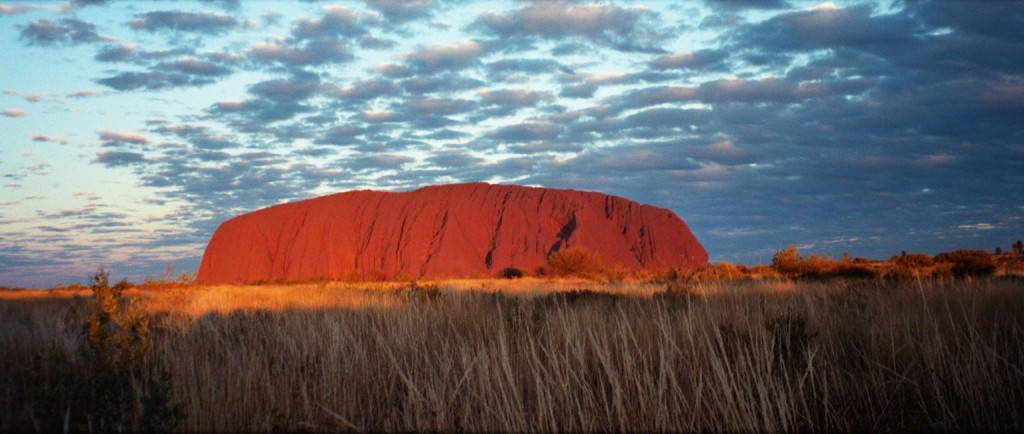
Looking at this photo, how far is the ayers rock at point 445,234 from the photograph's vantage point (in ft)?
150

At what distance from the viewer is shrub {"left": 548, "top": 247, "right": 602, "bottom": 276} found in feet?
99.2

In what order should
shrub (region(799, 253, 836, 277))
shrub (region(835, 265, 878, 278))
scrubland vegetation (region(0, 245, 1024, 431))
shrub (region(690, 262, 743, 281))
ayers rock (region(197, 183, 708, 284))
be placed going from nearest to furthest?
scrubland vegetation (region(0, 245, 1024, 431))
shrub (region(690, 262, 743, 281))
shrub (region(835, 265, 878, 278))
shrub (region(799, 253, 836, 277))
ayers rock (region(197, 183, 708, 284))

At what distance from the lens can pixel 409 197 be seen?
52.4m

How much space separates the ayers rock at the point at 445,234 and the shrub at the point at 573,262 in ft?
39.4

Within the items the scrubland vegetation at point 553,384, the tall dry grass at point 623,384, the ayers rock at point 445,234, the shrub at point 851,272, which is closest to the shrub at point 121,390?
the scrubland vegetation at point 553,384

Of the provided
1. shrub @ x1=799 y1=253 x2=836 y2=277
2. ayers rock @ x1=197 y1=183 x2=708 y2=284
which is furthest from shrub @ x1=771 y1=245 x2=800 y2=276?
ayers rock @ x1=197 y1=183 x2=708 y2=284

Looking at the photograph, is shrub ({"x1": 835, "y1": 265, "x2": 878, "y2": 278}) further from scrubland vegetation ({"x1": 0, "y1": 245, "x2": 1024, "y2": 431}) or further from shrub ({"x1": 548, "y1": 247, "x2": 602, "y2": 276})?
shrub ({"x1": 548, "y1": 247, "x2": 602, "y2": 276})

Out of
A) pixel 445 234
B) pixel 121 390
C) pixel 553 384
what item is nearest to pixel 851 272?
pixel 553 384

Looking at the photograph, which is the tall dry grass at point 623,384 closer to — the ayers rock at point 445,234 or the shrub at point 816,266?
the shrub at point 816,266

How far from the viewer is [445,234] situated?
152ft

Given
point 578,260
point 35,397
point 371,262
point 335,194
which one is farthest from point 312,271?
point 35,397

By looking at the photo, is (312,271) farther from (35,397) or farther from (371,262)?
(35,397)

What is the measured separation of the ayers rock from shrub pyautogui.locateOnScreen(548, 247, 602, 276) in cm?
1200

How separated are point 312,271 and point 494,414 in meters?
49.0
